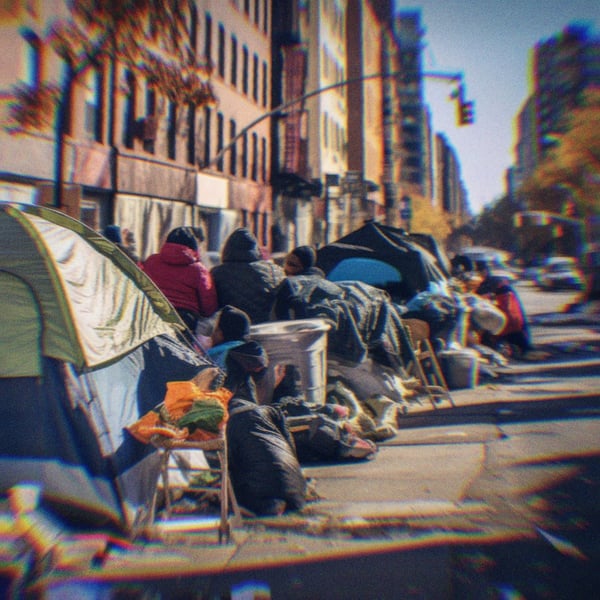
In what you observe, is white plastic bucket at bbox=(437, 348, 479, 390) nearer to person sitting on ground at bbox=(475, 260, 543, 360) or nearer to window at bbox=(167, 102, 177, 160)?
person sitting on ground at bbox=(475, 260, 543, 360)

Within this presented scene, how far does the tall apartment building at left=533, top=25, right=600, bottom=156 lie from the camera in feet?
481

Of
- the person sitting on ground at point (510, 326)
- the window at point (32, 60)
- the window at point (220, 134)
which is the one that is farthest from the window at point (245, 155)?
the person sitting on ground at point (510, 326)

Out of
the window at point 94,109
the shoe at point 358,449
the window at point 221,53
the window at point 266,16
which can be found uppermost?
the window at point 266,16

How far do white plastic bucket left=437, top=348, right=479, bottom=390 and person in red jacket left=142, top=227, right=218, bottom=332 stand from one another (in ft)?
13.2

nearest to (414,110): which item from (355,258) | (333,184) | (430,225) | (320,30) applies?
(430,225)

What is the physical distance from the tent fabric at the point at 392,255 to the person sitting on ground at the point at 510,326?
1.09 metres

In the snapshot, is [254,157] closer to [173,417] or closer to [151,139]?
[151,139]

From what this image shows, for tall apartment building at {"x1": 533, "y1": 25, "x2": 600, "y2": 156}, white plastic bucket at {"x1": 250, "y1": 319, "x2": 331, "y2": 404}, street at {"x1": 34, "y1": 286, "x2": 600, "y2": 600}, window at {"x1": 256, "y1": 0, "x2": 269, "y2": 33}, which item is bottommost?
street at {"x1": 34, "y1": 286, "x2": 600, "y2": 600}

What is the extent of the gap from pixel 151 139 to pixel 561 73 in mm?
160561

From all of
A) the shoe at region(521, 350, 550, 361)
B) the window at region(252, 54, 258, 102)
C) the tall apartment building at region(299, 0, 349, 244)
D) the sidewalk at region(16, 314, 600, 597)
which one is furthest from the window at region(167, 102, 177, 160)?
the sidewalk at region(16, 314, 600, 597)

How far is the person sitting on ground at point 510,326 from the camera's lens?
12086 mm

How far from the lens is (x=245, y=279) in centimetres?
732

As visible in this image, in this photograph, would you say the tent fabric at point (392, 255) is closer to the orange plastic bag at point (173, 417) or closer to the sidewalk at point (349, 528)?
the sidewalk at point (349, 528)

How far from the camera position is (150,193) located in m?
20.8
